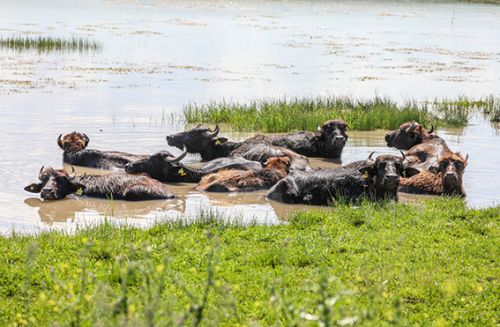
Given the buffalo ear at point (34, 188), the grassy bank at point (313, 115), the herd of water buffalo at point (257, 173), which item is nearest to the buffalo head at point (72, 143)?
the herd of water buffalo at point (257, 173)

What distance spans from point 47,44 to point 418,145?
20363mm

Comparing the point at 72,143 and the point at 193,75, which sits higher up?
the point at 193,75

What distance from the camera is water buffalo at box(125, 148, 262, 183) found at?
512 inches

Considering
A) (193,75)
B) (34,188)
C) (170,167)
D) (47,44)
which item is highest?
(47,44)

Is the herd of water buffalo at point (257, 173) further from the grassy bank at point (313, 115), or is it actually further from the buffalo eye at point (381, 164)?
the grassy bank at point (313, 115)

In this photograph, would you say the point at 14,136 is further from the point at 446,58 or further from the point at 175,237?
the point at 446,58

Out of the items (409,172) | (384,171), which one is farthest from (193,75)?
(384,171)

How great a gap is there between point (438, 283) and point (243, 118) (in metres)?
10.8

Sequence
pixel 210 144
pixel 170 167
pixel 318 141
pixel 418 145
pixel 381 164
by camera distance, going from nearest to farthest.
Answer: pixel 381 164 < pixel 170 167 < pixel 418 145 < pixel 210 144 < pixel 318 141

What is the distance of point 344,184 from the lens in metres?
11.7

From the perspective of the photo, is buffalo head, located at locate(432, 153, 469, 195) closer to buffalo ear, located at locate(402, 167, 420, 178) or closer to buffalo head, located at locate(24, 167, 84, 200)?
buffalo ear, located at locate(402, 167, 420, 178)

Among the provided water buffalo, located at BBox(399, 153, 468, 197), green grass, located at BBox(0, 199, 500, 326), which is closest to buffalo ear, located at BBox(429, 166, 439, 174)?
water buffalo, located at BBox(399, 153, 468, 197)

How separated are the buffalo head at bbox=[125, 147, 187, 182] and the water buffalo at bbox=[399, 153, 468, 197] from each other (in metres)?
3.16

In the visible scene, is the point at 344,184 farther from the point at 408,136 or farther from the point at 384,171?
the point at 408,136
